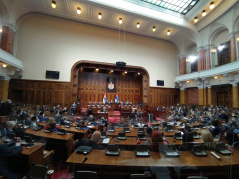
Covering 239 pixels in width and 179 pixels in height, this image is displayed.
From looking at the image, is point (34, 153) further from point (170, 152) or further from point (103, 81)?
point (103, 81)

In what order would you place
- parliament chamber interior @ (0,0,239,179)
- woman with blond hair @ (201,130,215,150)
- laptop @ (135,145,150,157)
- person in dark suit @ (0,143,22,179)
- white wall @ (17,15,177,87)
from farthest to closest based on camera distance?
white wall @ (17,15,177,87) → parliament chamber interior @ (0,0,239,179) → woman with blond hair @ (201,130,215,150) → laptop @ (135,145,150,157) → person in dark suit @ (0,143,22,179)

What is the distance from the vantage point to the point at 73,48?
1438cm

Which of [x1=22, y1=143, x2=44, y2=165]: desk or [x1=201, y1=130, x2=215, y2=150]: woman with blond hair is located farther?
[x1=201, y1=130, x2=215, y2=150]: woman with blond hair

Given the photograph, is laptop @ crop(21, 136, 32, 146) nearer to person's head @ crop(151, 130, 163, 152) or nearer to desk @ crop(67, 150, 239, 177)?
desk @ crop(67, 150, 239, 177)

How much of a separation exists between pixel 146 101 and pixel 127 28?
9.95 meters

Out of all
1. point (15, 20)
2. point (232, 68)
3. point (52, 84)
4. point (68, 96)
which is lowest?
point (68, 96)

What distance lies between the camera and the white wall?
13.0 meters

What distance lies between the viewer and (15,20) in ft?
39.4

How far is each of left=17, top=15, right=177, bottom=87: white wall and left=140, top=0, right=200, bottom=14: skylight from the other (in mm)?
4609

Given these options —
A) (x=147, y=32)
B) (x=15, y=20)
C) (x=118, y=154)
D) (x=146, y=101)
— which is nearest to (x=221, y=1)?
(x=147, y=32)

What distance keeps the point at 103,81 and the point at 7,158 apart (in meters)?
14.9

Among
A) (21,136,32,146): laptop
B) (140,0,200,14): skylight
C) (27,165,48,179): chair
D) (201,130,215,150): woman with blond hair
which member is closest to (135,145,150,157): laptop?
(201,130,215,150): woman with blond hair

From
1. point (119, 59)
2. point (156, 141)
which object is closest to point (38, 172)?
point (156, 141)

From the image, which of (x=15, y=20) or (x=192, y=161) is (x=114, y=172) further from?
(x=15, y=20)
